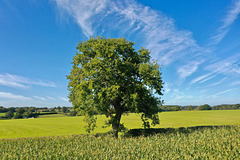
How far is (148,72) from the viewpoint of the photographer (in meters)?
23.1

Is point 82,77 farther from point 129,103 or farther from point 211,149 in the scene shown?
point 211,149

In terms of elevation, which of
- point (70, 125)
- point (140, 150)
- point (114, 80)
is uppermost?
point (114, 80)

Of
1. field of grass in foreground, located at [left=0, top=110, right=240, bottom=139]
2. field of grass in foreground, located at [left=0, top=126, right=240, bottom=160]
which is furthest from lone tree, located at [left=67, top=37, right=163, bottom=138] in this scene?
field of grass in foreground, located at [left=0, top=110, right=240, bottom=139]

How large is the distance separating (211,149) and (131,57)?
17.7 m

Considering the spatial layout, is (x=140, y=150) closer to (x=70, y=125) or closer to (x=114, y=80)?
(x=114, y=80)

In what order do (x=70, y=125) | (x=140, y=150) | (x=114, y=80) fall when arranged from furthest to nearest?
(x=70, y=125) < (x=114, y=80) < (x=140, y=150)

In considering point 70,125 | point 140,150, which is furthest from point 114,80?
point 70,125

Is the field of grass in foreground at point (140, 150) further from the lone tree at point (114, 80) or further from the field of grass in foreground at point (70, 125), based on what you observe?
the field of grass in foreground at point (70, 125)

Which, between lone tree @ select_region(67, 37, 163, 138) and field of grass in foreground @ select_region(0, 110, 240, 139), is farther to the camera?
field of grass in foreground @ select_region(0, 110, 240, 139)

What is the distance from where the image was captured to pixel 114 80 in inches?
878

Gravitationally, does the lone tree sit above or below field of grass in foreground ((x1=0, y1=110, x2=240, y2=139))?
above

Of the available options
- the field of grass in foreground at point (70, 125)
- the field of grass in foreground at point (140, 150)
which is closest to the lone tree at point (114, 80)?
the field of grass in foreground at point (140, 150)

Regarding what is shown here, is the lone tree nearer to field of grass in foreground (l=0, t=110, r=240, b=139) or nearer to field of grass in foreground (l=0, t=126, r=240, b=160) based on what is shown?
field of grass in foreground (l=0, t=126, r=240, b=160)

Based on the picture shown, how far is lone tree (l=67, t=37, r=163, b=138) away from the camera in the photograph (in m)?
22.0
